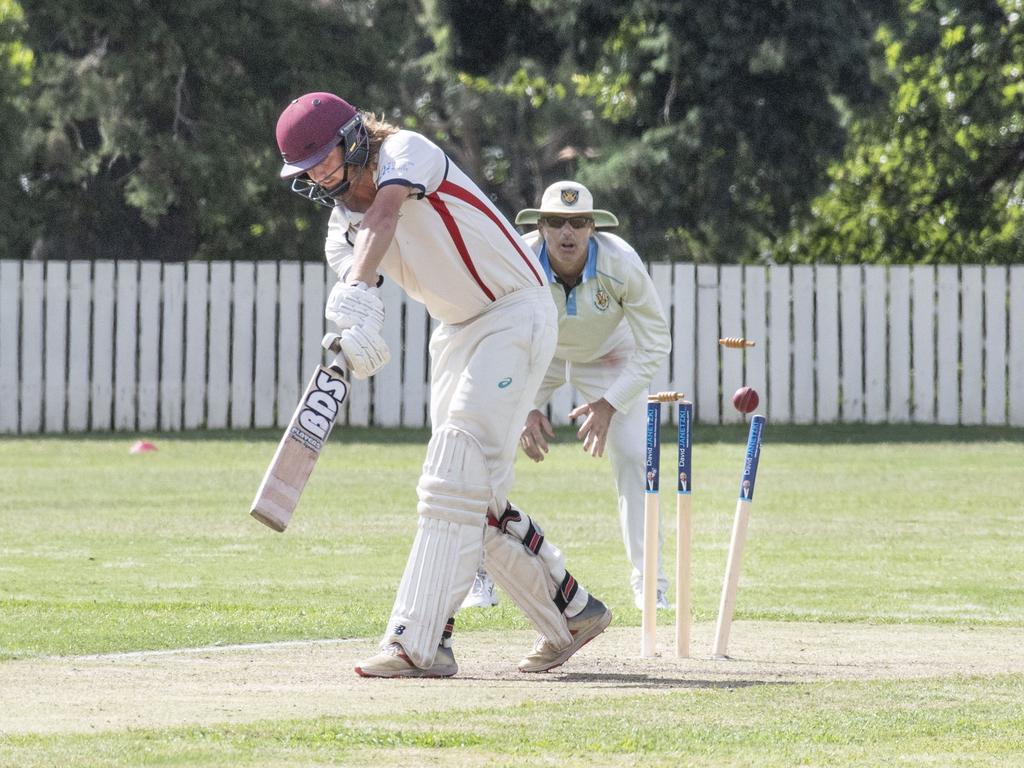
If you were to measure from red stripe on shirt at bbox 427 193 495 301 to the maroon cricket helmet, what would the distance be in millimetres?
334

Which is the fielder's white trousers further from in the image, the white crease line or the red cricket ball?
the red cricket ball

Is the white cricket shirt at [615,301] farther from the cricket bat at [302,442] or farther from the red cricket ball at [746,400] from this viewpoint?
the cricket bat at [302,442]

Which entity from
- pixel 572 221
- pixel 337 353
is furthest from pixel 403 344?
pixel 337 353

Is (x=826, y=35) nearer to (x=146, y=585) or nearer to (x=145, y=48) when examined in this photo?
(x=145, y=48)

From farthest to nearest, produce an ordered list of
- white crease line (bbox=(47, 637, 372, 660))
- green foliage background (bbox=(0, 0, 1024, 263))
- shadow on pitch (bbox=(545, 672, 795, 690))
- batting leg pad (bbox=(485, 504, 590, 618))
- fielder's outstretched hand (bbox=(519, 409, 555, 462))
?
green foliage background (bbox=(0, 0, 1024, 263)) → fielder's outstretched hand (bbox=(519, 409, 555, 462)) → white crease line (bbox=(47, 637, 372, 660)) → batting leg pad (bbox=(485, 504, 590, 618)) → shadow on pitch (bbox=(545, 672, 795, 690))

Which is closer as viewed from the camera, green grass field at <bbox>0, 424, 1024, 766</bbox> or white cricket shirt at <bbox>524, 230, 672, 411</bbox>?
Result: green grass field at <bbox>0, 424, 1024, 766</bbox>

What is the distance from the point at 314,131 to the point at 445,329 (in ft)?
2.99

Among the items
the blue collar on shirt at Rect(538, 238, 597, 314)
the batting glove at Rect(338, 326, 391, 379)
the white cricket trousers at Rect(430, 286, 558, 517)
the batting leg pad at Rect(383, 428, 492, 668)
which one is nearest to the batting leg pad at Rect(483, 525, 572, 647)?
the white cricket trousers at Rect(430, 286, 558, 517)

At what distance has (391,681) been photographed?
21.2 ft

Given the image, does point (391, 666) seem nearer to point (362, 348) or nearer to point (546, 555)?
point (546, 555)

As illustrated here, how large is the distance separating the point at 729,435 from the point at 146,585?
496 inches

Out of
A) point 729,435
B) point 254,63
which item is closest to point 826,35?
point 729,435

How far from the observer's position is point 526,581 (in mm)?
6980

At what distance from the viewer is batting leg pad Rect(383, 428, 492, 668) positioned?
259 inches
